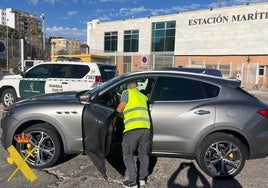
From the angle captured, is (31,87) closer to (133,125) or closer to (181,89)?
(181,89)

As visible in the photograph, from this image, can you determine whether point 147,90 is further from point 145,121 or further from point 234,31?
point 234,31

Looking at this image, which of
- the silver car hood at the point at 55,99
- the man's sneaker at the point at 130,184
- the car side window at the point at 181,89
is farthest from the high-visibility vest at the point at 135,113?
the silver car hood at the point at 55,99

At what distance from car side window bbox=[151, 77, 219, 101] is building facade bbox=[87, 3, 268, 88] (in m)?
28.4

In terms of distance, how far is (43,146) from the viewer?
4699mm

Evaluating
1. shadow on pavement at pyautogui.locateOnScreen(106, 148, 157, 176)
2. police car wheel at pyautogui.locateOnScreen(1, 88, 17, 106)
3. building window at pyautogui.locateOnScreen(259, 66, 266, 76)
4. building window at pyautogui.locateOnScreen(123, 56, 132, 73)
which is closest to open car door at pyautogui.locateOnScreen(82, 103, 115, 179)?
shadow on pavement at pyautogui.locateOnScreen(106, 148, 157, 176)

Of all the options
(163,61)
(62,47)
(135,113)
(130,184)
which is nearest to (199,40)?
(163,61)

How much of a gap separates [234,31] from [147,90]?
37.0 m

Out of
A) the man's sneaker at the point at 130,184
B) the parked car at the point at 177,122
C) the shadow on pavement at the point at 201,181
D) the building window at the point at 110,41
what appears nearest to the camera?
the man's sneaker at the point at 130,184

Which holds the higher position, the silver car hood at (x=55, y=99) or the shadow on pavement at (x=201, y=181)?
the silver car hood at (x=55, y=99)

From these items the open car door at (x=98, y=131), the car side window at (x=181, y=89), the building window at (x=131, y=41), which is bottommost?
the open car door at (x=98, y=131)

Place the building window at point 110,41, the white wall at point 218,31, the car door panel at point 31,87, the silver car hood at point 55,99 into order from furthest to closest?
the building window at point 110,41, the white wall at point 218,31, the car door panel at point 31,87, the silver car hood at point 55,99

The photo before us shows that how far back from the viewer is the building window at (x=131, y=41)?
48.8m

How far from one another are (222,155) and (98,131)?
2035mm

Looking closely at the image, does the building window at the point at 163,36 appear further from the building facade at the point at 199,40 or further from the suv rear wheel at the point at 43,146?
the suv rear wheel at the point at 43,146
